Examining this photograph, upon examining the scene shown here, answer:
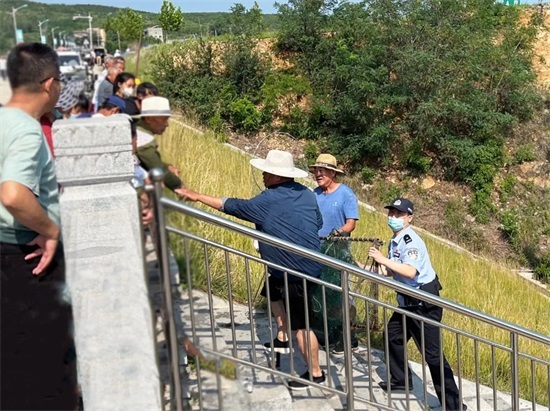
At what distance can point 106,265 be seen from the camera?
2588mm

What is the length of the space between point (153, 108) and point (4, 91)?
1.92 ft

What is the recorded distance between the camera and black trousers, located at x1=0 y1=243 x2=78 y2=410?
2588mm

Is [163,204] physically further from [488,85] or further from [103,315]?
[488,85]

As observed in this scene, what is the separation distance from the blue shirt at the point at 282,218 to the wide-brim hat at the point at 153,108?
124 centimetres

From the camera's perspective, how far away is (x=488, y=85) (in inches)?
792

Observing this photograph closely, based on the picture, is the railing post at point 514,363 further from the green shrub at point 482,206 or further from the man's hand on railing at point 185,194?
the green shrub at point 482,206

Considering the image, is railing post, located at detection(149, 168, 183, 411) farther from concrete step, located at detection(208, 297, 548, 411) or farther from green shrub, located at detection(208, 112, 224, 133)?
green shrub, located at detection(208, 112, 224, 133)

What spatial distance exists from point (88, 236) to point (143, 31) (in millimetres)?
912

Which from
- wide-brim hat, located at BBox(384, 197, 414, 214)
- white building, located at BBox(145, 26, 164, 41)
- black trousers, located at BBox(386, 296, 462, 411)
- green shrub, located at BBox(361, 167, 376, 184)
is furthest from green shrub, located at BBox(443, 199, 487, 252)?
white building, located at BBox(145, 26, 164, 41)

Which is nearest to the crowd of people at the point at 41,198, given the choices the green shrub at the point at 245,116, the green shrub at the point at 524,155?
the green shrub at the point at 245,116

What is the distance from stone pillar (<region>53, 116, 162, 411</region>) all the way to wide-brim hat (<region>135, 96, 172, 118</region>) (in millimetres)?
103

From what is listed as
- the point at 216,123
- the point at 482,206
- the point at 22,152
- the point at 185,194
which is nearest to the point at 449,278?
the point at 185,194

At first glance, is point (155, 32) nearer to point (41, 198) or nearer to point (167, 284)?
point (41, 198)

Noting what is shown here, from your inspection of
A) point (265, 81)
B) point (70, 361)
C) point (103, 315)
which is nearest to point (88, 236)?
point (103, 315)
